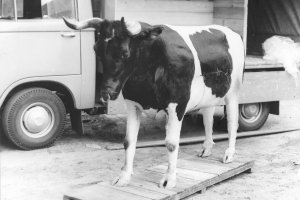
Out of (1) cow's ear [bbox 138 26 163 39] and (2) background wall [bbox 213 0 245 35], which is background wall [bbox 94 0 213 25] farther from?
(1) cow's ear [bbox 138 26 163 39]

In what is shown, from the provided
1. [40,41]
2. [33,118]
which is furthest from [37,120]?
[40,41]

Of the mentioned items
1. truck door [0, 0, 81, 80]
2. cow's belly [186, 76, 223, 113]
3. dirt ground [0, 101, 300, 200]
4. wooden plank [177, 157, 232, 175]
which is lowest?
dirt ground [0, 101, 300, 200]

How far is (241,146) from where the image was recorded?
7.52 meters

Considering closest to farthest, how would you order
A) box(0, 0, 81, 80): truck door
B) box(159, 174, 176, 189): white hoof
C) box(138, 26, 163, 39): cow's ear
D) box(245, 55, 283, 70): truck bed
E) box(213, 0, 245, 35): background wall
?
box(138, 26, 163, 39): cow's ear
box(159, 174, 176, 189): white hoof
box(0, 0, 81, 80): truck door
box(245, 55, 283, 70): truck bed
box(213, 0, 245, 35): background wall

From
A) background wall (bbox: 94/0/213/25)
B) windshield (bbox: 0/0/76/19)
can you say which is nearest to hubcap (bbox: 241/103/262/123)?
background wall (bbox: 94/0/213/25)

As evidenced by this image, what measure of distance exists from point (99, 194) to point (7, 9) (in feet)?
10.4

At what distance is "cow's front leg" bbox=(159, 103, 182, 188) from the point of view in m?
4.91

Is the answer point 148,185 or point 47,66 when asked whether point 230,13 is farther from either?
point 148,185

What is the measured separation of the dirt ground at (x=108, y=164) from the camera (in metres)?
5.34

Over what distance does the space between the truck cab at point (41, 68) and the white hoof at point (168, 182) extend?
240 centimetres

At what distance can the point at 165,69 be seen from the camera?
187 inches

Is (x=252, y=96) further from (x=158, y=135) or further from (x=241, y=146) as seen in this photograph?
(x=158, y=135)

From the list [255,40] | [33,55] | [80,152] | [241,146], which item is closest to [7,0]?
[33,55]

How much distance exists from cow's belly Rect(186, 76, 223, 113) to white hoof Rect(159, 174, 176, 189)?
69cm
